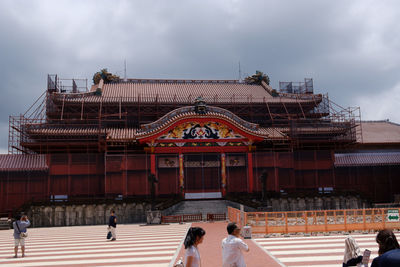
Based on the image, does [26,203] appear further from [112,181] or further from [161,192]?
[161,192]

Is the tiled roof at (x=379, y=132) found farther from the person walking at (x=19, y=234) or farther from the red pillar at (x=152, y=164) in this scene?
the person walking at (x=19, y=234)

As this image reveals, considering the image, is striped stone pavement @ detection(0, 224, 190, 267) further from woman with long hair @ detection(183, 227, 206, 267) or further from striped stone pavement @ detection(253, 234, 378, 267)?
woman with long hair @ detection(183, 227, 206, 267)

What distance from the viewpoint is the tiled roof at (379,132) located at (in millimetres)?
41844

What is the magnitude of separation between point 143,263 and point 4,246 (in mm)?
10349

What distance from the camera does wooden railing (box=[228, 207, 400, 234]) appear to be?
1998 centimetres

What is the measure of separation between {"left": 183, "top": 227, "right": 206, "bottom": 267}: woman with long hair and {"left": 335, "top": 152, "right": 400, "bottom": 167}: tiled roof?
34303mm

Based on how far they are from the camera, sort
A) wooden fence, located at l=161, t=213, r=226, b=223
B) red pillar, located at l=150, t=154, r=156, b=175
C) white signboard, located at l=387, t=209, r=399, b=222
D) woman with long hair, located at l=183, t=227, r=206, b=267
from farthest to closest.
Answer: red pillar, located at l=150, t=154, r=156, b=175 → wooden fence, located at l=161, t=213, r=226, b=223 → white signboard, located at l=387, t=209, r=399, b=222 → woman with long hair, located at l=183, t=227, r=206, b=267

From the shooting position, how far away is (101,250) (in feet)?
53.9

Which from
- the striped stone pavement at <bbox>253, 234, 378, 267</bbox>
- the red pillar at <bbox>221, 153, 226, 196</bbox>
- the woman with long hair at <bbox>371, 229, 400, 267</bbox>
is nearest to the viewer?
the woman with long hair at <bbox>371, 229, 400, 267</bbox>

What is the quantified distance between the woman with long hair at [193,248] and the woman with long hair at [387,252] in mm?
2979

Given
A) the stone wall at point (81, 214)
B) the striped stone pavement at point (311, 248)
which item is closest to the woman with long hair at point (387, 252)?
the striped stone pavement at point (311, 248)

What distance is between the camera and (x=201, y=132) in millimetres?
36438

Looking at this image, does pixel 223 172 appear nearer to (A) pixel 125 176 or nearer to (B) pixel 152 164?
(B) pixel 152 164

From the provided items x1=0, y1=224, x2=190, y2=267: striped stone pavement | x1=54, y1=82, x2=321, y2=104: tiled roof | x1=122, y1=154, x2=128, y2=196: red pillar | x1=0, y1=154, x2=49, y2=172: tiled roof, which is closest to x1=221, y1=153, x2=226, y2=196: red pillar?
x1=54, y1=82, x2=321, y2=104: tiled roof
